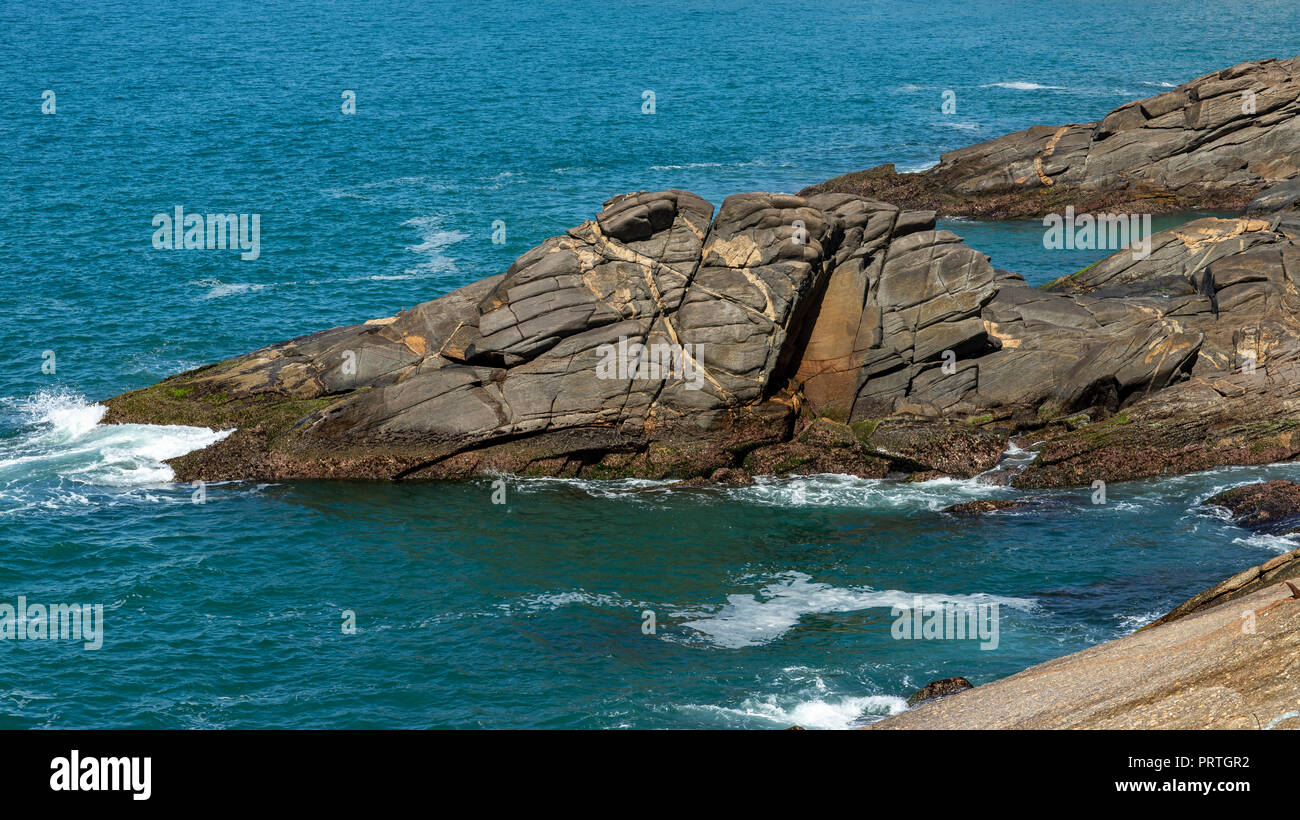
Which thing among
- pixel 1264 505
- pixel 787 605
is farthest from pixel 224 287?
pixel 1264 505

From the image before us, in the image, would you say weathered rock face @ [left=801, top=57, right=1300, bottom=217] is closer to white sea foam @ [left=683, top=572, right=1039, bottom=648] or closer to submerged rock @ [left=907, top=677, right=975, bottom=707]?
white sea foam @ [left=683, top=572, right=1039, bottom=648]

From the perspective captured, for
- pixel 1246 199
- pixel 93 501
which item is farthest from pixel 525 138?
pixel 93 501

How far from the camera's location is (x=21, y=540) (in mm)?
42875

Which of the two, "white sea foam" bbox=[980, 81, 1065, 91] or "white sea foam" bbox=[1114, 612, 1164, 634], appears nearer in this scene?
"white sea foam" bbox=[1114, 612, 1164, 634]

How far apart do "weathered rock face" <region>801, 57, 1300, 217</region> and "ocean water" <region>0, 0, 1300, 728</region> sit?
16.9ft

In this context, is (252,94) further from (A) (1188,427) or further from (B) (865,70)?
(A) (1188,427)

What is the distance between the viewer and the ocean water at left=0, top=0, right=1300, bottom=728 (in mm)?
34188

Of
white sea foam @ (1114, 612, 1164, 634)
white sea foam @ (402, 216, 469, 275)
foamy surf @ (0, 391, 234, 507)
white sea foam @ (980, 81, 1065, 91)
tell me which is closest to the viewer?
white sea foam @ (1114, 612, 1164, 634)

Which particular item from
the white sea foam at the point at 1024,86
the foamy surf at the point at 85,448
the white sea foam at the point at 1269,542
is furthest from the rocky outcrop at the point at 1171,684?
the white sea foam at the point at 1024,86

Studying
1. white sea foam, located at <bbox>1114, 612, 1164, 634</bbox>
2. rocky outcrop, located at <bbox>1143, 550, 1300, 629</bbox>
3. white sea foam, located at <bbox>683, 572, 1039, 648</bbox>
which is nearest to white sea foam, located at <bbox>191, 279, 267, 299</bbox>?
white sea foam, located at <bbox>683, 572, 1039, 648</bbox>

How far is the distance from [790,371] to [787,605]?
14220 mm

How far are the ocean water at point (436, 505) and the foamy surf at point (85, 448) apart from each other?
165 mm

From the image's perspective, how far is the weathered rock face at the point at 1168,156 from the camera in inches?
3172

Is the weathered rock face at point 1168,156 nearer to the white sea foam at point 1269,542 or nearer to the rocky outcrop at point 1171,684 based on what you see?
the white sea foam at point 1269,542
